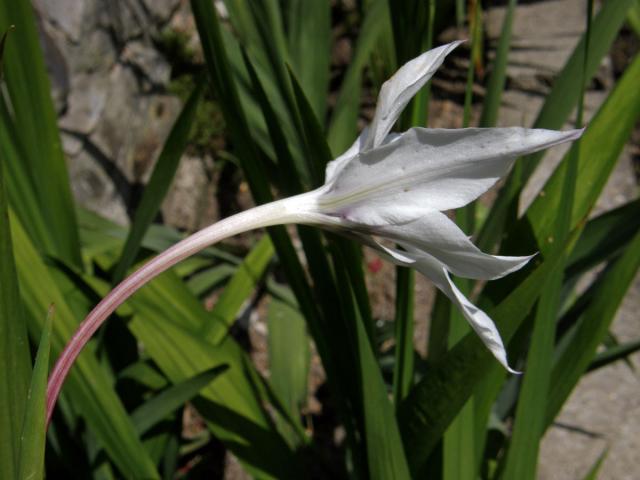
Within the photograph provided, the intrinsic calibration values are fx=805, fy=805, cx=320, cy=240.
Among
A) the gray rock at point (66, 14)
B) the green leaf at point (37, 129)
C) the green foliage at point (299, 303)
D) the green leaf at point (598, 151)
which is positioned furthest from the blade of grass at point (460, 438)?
the gray rock at point (66, 14)

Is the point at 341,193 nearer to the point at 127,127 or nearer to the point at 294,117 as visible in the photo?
the point at 294,117

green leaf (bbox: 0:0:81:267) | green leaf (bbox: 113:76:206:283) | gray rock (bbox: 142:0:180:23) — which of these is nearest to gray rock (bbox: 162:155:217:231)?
gray rock (bbox: 142:0:180:23)

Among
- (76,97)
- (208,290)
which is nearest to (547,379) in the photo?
(208,290)

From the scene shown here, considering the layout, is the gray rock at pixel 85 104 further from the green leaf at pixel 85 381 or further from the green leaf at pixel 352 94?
the green leaf at pixel 85 381

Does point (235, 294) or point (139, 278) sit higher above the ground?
point (139, 278)

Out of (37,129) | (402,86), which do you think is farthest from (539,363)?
(37,129)

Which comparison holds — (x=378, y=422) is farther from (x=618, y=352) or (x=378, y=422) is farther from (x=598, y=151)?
(x=618, y=352)
